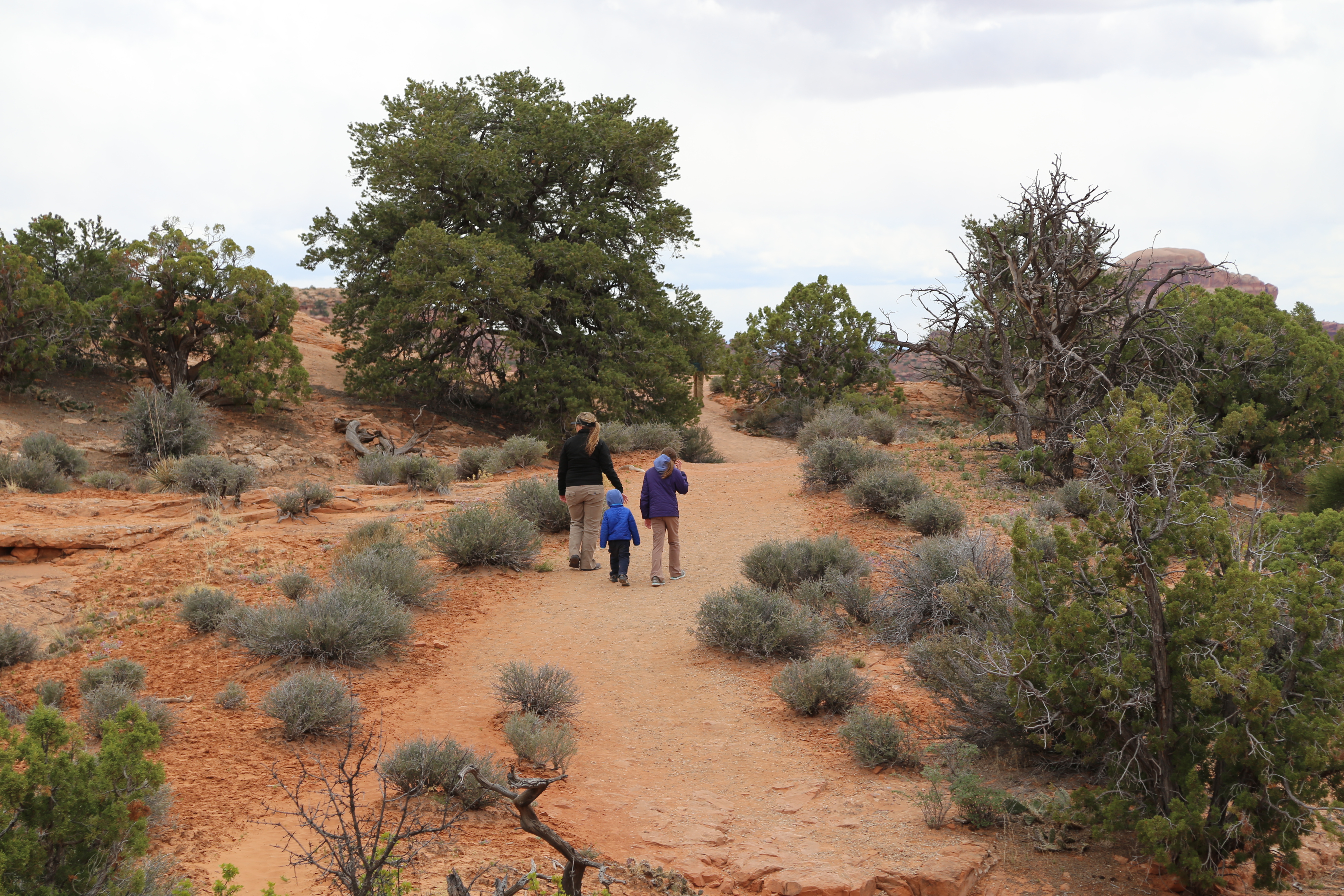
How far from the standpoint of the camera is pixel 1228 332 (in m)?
20.2

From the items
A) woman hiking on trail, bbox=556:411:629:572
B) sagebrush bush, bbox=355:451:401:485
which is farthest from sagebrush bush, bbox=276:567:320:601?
sagebrush bush, bbox=355:451:401:485

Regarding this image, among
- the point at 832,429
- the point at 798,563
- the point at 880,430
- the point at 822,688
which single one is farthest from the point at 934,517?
the point at 880,430

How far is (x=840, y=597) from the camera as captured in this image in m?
9.11

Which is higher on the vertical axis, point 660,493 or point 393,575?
point 660,493

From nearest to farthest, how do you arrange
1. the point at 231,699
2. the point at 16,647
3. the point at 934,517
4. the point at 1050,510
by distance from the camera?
the point at 231,699 → the point at 16,647 → the point at 934,517 → the point at 1050,510

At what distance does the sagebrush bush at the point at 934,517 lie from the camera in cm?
1123

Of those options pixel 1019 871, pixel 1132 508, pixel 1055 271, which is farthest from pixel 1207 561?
pixel 1055 271

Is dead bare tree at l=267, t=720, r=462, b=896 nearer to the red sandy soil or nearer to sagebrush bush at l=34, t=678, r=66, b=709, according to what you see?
the red sandy soil

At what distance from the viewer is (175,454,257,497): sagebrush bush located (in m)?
14.2

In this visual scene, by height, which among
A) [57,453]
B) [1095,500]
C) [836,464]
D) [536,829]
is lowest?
[536,829]

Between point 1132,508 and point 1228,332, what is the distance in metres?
19.1

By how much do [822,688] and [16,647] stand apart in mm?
6435

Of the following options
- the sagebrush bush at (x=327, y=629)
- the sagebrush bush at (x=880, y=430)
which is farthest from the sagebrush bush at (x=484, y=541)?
the sagebrush bush at (x=880, y=430)

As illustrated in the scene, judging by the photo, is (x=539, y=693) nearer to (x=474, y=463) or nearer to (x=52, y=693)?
(x=52, y=693)
